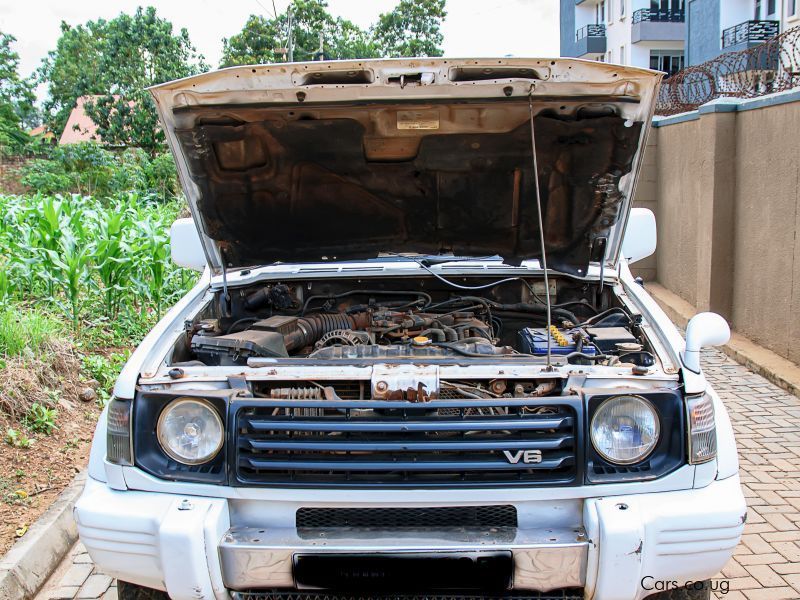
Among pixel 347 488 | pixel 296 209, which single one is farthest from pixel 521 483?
pixel 296 209

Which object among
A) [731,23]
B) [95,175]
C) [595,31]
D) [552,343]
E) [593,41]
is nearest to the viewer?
[552,343]

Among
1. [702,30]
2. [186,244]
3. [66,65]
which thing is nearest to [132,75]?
[66,65]

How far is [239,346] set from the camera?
129 inches

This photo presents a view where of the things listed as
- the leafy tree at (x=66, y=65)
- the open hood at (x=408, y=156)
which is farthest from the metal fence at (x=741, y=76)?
the leafy tree at (x=66, y=65)

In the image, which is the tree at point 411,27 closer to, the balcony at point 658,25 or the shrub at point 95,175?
the balcony at point 658,25

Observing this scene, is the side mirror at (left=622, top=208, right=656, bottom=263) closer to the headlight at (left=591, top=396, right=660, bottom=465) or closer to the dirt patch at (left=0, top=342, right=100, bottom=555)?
the headlight at (left=591, top=396, right=660, bottom=465)

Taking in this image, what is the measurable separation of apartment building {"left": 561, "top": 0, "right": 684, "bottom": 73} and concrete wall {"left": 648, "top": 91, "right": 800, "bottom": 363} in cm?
2602

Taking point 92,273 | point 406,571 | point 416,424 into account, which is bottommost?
point 406,571

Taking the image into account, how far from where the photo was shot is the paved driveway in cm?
340

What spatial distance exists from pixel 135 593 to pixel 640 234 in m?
3.09

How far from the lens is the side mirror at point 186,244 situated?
420cm

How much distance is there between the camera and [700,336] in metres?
2.73

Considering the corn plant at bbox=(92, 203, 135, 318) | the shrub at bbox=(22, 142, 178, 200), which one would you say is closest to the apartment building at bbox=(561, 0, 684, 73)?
the shrub at bbox=(22, 142, 178, 200)

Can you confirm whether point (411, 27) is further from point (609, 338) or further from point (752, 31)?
point (609, 338)
